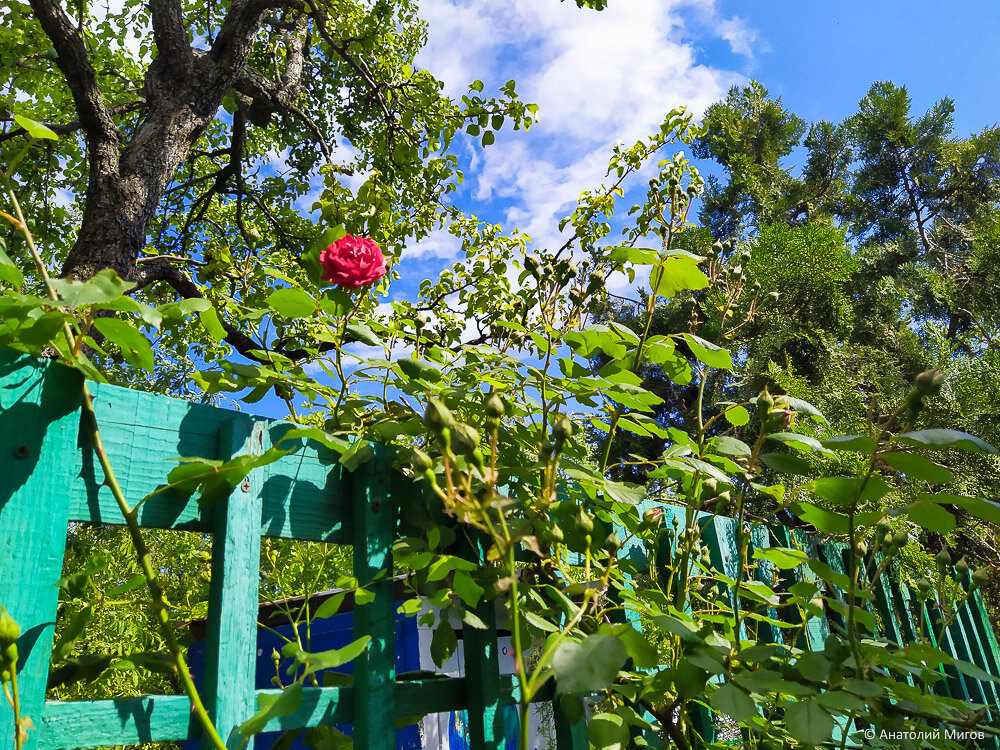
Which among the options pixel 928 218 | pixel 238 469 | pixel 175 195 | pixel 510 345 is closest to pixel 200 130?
pixel 175 195

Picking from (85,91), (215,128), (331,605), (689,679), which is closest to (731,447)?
(689,679)

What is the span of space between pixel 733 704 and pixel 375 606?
1.48ft

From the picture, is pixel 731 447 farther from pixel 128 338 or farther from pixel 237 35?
pixel 237 35

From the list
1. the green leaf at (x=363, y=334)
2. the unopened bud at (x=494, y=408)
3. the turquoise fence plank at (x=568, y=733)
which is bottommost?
the turquoise fence plank at (x=568, y=733)

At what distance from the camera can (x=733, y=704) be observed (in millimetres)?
715

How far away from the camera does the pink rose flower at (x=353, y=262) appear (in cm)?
84

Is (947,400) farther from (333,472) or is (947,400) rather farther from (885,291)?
(333,472)

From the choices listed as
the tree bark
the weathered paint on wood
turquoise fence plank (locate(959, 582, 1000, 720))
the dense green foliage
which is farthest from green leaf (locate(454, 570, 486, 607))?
the dense green foliage

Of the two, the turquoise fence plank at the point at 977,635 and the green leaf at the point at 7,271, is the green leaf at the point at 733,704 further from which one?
the turquoise fence plank at the point at 977,635

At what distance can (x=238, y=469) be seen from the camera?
2.30 ft

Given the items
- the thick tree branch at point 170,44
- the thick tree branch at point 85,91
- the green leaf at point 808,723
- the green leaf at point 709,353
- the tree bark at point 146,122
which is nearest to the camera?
the green leaf at point 808,723

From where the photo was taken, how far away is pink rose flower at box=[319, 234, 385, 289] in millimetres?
843

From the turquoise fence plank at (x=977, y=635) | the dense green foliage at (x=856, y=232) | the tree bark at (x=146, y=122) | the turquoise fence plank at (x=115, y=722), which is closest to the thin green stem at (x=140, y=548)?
the turquoise fence plank at (x=115, y=722)

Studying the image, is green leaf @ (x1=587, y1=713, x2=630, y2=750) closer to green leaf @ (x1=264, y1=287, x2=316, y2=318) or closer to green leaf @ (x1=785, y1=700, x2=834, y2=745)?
green leaf @ (x1=785, y1=700, x2=834, y2=745)
